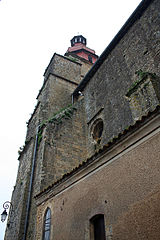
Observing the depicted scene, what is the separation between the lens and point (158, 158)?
3701 millimetres

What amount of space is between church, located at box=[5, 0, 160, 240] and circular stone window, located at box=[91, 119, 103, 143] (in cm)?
5

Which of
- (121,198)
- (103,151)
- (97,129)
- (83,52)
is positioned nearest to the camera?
(121,198)

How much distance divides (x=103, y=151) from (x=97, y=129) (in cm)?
589

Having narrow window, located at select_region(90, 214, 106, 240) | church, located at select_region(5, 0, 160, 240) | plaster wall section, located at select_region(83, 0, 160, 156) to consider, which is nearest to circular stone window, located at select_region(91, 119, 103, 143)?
church, located at select_region(5, 0, 160, 240)

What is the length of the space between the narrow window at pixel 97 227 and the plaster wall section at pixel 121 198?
10 centimetres

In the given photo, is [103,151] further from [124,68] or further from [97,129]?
[97,129]

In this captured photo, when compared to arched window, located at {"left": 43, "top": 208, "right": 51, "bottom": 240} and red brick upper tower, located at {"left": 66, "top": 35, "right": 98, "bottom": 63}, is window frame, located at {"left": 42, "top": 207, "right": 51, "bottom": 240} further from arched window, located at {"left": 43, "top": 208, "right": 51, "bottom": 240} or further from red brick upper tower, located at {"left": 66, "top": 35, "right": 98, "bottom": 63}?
red brick upper tower, located at {"left": 66, "top": 35, "right": 98, "bottom": 63}

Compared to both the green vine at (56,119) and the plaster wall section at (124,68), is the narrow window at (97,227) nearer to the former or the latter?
the plaster wall section at (124,68)

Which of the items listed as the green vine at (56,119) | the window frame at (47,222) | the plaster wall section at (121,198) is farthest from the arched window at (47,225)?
the green vine at (56,119)

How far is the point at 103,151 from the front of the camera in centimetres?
482

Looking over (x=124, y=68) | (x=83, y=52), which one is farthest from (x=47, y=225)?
(x=83, y=52)

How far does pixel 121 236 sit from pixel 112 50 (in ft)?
30.2

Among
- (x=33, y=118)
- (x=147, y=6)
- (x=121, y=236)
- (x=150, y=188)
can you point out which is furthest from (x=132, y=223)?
(x=33, y=118)

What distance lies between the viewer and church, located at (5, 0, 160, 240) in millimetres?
3887
